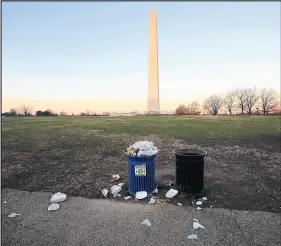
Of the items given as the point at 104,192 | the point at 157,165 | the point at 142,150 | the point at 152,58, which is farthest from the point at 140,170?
the point at 152,58

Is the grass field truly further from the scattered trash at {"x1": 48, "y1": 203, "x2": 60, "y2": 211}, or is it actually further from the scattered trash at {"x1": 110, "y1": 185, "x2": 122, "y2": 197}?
the scattered trash at {"x1": 48, "y1": 203, "x2": 60, "y2": 211}

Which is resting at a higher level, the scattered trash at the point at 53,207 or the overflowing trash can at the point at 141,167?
the overflowing trash can at the point at 141,167

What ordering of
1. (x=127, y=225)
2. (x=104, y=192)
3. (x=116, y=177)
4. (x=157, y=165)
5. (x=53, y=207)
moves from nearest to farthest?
(x=127, y=225) → (x=53, y=207) → (x=104, y=192) → (x=116, y=177) → (x=157, y=165)

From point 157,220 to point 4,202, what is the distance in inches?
133

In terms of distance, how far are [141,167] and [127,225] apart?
51.8 inches

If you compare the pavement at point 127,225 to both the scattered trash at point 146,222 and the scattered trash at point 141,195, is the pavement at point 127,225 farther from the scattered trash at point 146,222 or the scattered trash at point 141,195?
the scattered trash at point 141,195

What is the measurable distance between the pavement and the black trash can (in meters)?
0.58

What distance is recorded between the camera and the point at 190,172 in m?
5.57

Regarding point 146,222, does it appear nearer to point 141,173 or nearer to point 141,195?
point 141,195

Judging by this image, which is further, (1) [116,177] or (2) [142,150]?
(1) [116,177]

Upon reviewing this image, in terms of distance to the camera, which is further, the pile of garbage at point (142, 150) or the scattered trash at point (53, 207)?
the pile of garbage at point (142, 150)

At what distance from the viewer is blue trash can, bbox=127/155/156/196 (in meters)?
5.47

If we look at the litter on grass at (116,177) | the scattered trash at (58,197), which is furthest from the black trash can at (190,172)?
the scattered trash at (58,197)

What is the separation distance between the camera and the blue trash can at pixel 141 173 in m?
5.47
